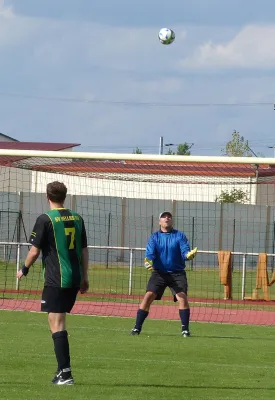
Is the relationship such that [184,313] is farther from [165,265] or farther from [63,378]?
[63,378]


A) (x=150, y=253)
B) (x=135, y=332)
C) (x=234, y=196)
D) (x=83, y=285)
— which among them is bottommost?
(x=135, y=332)

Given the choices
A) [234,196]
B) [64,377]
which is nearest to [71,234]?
[64,377]

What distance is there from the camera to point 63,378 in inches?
379

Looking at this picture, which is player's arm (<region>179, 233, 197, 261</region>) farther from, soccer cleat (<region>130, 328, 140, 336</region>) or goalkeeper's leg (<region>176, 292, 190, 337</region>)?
soccer cleat (<region>130, 328, 140, 336</region>)

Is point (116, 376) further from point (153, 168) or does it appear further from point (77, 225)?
point (153, 168)

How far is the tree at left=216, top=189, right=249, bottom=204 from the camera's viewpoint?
4400cm

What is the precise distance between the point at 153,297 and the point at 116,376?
5.08 meters

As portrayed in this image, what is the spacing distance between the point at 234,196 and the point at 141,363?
32649mm

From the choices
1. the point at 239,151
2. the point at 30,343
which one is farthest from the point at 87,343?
the point at 239,151

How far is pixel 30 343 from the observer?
537 inches

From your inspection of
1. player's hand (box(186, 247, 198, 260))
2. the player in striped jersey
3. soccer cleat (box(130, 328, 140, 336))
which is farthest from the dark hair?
soccer cleat (box(130, 328, 140, 336))

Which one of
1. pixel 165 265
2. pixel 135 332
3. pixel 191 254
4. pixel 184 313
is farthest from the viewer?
pixel 165 265

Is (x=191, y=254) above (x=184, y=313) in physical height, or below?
above

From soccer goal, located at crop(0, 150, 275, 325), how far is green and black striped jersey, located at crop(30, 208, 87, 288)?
6.54 meters
